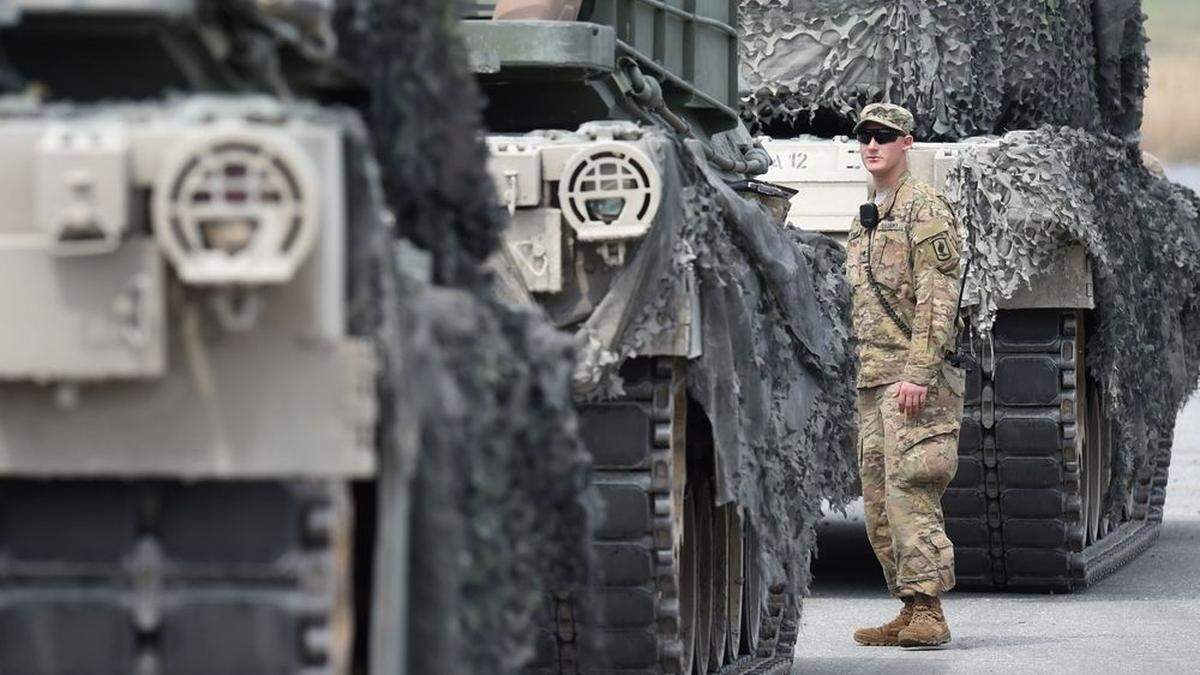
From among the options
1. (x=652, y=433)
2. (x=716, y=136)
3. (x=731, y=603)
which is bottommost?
(x=731, y=603)

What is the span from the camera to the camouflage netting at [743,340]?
7.15 m

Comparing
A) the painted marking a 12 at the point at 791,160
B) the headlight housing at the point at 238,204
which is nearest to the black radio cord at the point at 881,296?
the painted marking a 12 at the point at 791,160

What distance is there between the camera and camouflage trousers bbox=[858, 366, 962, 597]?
9492 mm

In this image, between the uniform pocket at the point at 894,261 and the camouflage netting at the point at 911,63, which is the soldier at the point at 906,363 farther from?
the camouflage netting at the point at 911,63

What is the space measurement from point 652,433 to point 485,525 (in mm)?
2982

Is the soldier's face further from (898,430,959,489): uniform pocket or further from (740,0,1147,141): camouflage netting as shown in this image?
(740,0,1147,141): camouflage netting

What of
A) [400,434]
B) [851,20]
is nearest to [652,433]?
[400,434]

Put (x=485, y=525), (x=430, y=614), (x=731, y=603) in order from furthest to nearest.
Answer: (x=731, y=603) < (x=485, y=525) < (x=430, y=614)

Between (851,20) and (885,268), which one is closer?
(885,268)

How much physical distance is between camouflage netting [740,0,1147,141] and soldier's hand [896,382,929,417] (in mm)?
2739

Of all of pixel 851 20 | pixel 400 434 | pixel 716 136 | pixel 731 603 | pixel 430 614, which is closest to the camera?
pixel 400 434

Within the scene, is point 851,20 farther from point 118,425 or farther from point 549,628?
point 118,425

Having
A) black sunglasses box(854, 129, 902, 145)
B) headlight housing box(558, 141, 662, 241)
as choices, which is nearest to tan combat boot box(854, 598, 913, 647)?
black sunglasses box(854, 129, 902, 145)

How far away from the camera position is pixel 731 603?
8.84 metres
